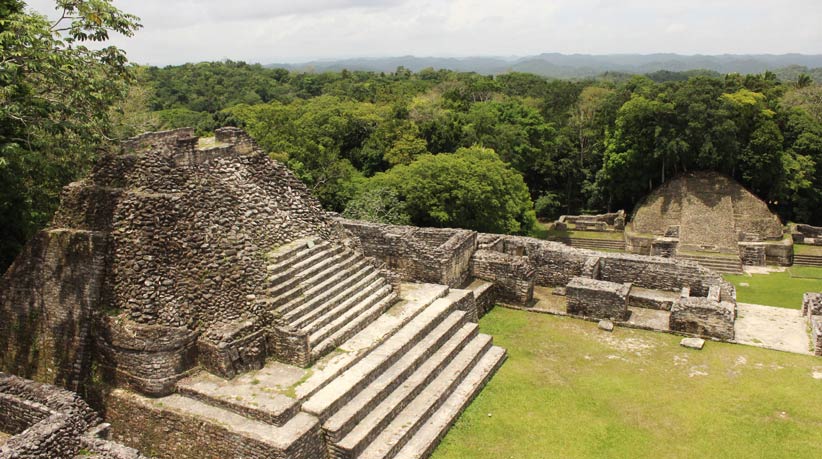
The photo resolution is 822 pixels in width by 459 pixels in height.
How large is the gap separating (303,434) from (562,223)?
2814 centimetres

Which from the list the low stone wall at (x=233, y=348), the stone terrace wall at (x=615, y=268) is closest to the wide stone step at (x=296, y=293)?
the low stone wall at (x=233, y=348)

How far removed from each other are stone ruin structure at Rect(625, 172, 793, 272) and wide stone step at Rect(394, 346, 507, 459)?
1581cm

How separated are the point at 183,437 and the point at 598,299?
10978 mm

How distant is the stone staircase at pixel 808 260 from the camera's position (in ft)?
85.9

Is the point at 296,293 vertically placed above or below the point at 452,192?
above

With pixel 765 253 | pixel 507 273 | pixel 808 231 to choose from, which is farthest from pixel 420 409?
pixel 808 231

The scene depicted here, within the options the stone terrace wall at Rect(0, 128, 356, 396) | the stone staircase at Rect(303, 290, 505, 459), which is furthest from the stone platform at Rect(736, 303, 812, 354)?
the stone terrace wall at Rect(0, 128, 356, 396)

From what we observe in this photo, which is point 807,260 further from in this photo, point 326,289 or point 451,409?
point 326,289

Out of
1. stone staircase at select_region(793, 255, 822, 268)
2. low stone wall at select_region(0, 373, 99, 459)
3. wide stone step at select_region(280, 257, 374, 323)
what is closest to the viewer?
low stone wall at select_region(0, 373, 99, 459)

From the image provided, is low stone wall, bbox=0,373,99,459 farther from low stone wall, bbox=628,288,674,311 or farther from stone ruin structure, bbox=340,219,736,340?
low stone wall, bbox=628,288,674,311

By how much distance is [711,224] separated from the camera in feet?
95.9

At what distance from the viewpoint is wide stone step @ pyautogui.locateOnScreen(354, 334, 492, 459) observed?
9.34m

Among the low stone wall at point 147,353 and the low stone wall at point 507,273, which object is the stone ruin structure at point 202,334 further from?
the low stone wall at point 507,273

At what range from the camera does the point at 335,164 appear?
30.0 metres
